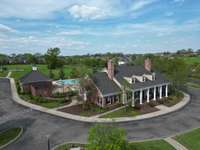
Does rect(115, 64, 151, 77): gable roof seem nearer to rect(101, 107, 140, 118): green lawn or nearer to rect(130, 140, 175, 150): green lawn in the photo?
rect(101, 107, 140, 118): green lawn

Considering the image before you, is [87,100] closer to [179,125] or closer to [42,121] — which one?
[42,121]

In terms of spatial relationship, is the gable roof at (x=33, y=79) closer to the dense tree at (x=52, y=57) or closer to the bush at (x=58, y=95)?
the bush at (x=58, y=95)

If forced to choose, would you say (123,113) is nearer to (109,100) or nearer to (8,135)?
(109,100)

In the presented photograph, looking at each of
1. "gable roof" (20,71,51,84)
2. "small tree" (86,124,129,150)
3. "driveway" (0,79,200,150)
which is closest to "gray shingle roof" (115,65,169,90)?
"driveway" (0,79,200,150)

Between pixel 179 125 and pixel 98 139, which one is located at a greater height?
pixel 98 139

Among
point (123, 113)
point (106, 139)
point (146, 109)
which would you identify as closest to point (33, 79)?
point (123, 113)

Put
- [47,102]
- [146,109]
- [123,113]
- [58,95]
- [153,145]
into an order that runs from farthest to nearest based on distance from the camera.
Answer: [58,95]
[47,102]
[146,109]
[123,113]
[153,145]

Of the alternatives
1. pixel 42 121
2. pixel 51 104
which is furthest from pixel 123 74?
pixel 42 121
